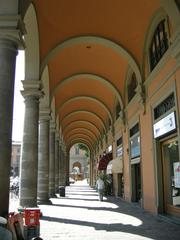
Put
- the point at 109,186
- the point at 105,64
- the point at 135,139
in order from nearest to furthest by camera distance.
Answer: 1. the point at 135,139
2. the point at 105,64
3. the point at 109,186

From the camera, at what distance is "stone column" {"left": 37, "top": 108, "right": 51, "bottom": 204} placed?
612 inches

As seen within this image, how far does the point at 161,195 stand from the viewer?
36.3 feet

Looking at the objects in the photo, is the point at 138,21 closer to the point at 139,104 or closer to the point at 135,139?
the point at 139,104

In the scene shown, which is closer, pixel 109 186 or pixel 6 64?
pixel 6 64

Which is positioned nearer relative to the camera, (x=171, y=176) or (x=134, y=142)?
(x=171, y=176)

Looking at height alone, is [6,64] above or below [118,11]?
below

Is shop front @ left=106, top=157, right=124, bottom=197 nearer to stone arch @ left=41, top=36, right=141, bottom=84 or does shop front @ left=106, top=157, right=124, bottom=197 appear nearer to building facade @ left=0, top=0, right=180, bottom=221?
building facade @ left=0, top=0, right=180, bottom=221

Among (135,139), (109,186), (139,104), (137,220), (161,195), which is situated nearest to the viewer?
(137,220)

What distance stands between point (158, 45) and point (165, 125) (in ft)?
10.6

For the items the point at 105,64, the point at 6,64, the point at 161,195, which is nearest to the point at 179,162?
the point at 161,195

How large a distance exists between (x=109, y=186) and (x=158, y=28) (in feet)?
46.7

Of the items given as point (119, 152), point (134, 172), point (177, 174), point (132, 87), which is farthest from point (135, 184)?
point (177, 174)

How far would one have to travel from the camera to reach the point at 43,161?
15.8 metres

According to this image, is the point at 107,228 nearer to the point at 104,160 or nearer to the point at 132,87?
the point at 132,87
